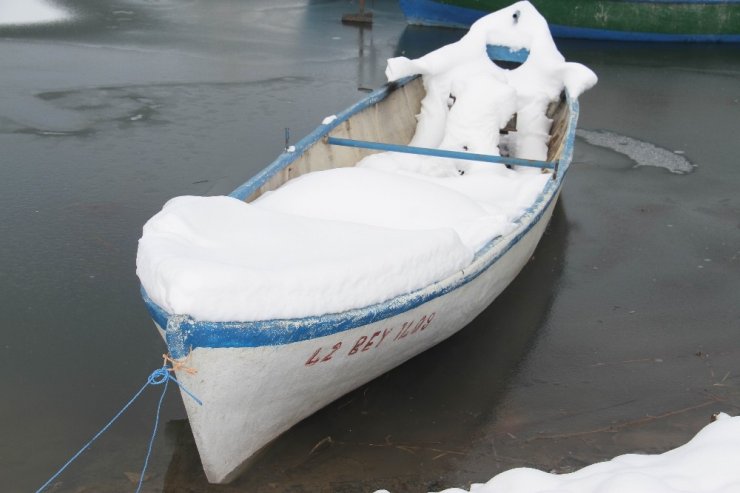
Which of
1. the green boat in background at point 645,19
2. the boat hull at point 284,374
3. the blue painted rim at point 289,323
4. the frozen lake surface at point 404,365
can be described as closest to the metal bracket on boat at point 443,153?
the frozen lake surface at point 404,365

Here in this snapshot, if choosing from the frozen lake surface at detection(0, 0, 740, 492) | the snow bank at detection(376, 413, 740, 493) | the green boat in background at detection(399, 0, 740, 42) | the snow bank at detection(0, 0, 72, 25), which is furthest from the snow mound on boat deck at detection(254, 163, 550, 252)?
the green boat in background at detection(399, 0, 740, 42)

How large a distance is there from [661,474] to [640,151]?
7.86 metres

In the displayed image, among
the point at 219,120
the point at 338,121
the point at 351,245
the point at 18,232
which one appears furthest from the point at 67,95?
the point at 351,245

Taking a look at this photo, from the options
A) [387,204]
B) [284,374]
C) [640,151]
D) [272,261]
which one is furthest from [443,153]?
[640,151]

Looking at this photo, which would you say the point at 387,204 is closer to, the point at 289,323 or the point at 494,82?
the point at 289,323

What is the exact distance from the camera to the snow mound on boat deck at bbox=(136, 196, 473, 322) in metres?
3.98

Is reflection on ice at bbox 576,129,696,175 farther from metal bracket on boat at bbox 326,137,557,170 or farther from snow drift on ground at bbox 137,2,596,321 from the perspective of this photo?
metal bracket on boat at bbox 326,137,557,170

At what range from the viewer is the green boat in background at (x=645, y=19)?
19359 mm

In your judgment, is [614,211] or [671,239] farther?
[614,211]

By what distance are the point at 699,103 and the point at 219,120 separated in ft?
28.3

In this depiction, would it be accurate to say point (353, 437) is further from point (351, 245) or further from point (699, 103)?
point (699, 103)

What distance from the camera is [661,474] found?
13.4 ft

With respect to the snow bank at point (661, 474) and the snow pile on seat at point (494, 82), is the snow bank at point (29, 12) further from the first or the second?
the snow bank at point (661, 474)

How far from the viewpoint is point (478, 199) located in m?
6.75
